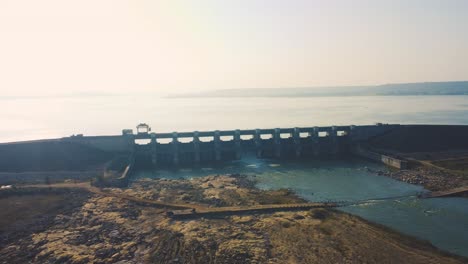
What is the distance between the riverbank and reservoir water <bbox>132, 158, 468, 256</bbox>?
8.20ft

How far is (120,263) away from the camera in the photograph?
67.7ft

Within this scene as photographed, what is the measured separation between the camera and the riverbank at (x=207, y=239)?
21281 millimetres

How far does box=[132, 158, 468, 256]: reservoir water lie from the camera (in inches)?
1019

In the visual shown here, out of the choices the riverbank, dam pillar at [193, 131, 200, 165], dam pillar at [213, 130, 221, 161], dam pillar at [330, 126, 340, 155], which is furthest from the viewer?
dam pillar at [330, 126, 340, 155]

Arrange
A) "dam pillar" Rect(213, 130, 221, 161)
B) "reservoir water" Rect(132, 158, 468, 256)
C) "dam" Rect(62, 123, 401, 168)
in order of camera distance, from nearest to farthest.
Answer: "reservoir water" Rect(132, 158, 468, 256)
"dam" Rect(62, 123, 401, 168)
"dam pillar" Rect(213, 130, 221, 161)

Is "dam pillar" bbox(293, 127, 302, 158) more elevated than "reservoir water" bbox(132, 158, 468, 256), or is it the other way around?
"dam pillar" bbox(293, 127, 302, 158)

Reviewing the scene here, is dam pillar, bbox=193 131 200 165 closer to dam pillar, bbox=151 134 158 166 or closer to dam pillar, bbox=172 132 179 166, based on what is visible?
dam pillar, bbox=172 132 179 166

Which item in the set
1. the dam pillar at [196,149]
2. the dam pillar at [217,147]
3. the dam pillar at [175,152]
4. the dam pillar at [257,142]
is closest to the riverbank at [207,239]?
the dam pillar at [175,152]

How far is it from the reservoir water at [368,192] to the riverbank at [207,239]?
8.20ft

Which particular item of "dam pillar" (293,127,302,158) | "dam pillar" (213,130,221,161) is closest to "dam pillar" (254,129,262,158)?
"dam pillar" (293,127,302,158)

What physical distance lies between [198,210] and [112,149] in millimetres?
26580

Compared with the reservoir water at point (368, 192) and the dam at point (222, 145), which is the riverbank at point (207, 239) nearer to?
the reservoir water at point (368, 192)

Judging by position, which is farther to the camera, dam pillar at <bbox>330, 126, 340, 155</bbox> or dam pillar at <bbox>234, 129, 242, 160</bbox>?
dam pillar at <bbox>330, 126, 340, 155</bbox>

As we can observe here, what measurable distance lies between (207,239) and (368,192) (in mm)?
19938
